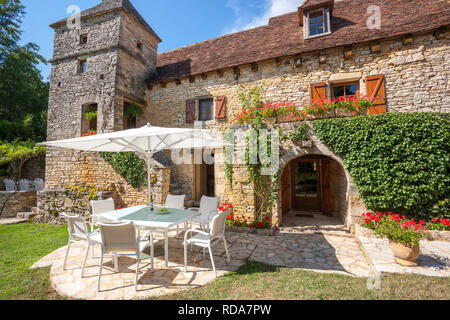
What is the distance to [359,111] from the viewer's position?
20.2ft

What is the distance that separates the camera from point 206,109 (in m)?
8.93

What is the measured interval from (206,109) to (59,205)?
6.67m

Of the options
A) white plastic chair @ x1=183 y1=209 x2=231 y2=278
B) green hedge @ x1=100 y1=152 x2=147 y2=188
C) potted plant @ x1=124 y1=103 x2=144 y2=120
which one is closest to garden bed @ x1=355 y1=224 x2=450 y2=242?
white plastic chair @ x1=183 y1=209 x2=231 y2=278

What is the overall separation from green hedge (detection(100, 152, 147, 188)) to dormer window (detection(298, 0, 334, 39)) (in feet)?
26.0

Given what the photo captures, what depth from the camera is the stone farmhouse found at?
20.2ft

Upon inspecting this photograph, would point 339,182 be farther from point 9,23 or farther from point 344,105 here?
point 9,23

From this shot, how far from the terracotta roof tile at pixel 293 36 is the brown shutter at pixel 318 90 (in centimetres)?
129

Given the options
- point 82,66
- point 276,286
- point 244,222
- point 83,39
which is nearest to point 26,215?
point 82,66

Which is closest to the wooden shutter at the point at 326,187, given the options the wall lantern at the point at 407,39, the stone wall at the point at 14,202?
the wall lantern at the point at 407,39

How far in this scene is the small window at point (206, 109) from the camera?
8.86m

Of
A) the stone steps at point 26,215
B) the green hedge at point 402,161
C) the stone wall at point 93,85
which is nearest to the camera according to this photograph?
the green hedge at point 402,161

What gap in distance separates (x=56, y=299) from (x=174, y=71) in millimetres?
9468

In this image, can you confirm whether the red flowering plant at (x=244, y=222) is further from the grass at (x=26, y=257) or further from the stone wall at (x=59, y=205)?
the stone wall at (x=59, y=205)
